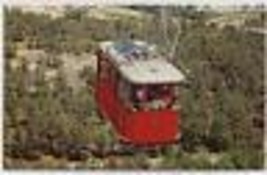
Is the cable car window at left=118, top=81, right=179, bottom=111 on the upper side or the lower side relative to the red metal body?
upper

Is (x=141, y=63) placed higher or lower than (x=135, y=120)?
higher

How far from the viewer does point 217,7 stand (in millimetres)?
1333

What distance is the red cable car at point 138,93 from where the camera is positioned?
4.33ft

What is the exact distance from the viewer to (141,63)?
1334mm

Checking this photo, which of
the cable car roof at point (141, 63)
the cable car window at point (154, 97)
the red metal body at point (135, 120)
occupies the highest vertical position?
the cable car roof at point (141, 63)

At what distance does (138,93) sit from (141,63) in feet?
0.25

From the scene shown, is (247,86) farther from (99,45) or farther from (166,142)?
(99,45)

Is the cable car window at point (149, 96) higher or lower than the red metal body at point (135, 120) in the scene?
higher

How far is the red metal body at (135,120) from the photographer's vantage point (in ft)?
4.35

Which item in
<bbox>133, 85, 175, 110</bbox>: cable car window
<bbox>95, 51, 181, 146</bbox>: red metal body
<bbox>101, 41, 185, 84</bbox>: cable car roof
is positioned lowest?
<bbox>95, 51, 181, 146</bbox>: red metal body

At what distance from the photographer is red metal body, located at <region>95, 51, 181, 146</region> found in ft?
4.35

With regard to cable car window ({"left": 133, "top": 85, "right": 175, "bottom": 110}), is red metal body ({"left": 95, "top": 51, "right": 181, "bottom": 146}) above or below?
below

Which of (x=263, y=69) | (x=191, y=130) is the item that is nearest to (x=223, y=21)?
→ (x=263, y=69)

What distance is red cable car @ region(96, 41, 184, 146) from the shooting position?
1.32 m
